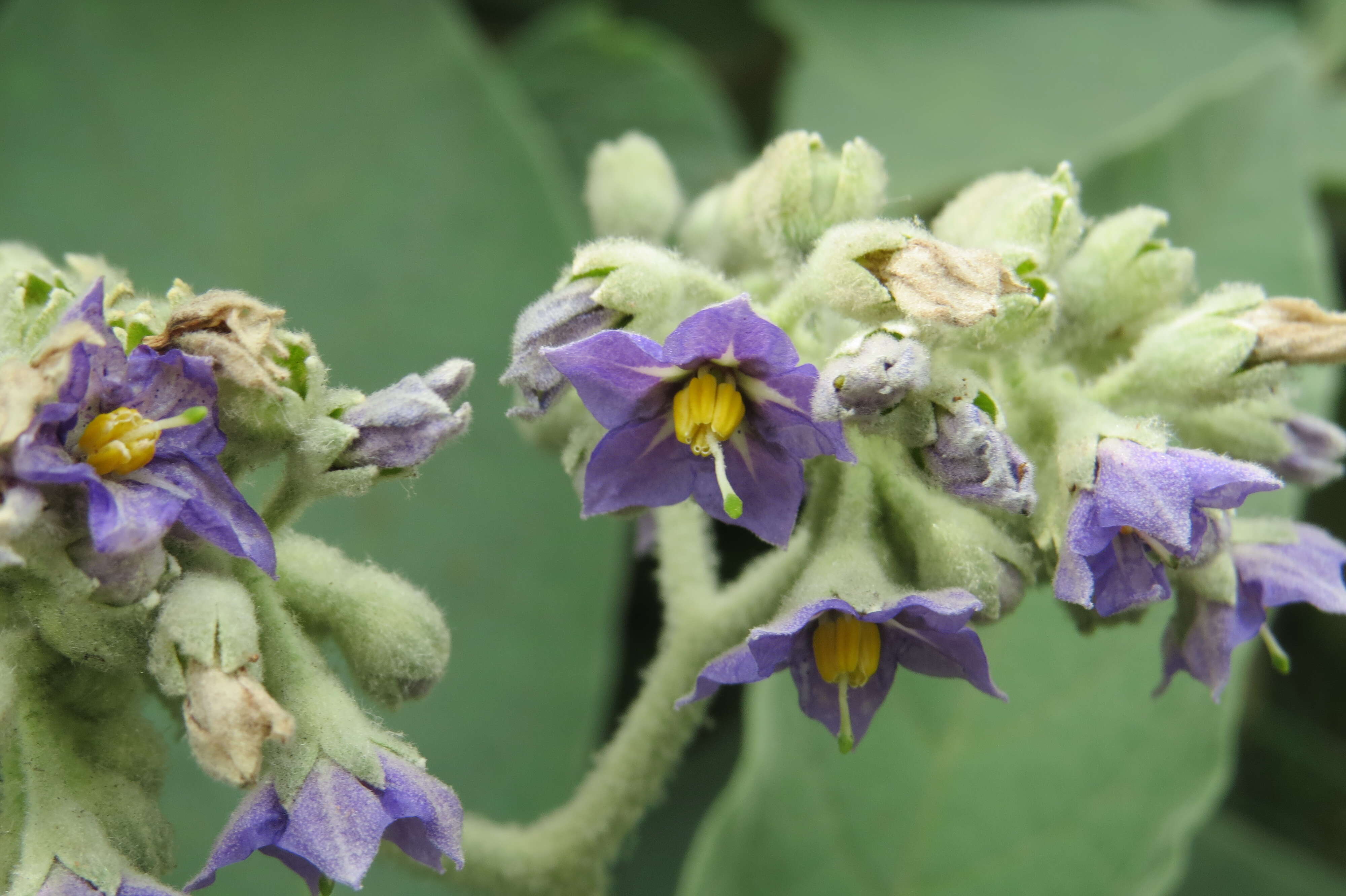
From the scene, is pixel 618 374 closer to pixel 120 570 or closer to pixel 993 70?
pixel 120 570

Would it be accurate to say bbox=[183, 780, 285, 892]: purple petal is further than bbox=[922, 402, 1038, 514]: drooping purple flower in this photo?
No

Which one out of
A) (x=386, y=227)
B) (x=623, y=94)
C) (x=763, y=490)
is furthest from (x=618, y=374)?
(x=623, y=94)

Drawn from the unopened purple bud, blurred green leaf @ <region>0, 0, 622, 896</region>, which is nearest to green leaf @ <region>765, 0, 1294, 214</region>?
blurred green leaf @ <region>0, 0, 622, 896</region>

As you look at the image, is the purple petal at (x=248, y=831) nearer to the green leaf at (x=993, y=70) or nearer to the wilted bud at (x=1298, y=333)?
the wilted bud at (x=1298, y=333)

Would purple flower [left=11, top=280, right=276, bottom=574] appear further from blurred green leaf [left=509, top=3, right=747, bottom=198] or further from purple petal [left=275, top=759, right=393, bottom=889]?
blurred green leaf [left=509, top=3, right=747, bottom=198]

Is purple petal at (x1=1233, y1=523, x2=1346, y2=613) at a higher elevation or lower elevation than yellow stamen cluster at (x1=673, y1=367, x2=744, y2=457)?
lower

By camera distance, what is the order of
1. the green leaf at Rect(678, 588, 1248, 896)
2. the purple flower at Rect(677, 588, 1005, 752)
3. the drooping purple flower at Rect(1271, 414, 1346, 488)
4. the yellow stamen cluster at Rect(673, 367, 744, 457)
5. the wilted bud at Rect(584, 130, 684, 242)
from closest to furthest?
the purple flower at Rect(677, 588, 1005, 752)
the yellow stamen cluster at Rect(673, 367, 744, 457)
the drooping purple flower at Rect(1271, 414, 1346, 488)
the wilted bud at Rect(584, 130, 684, 242)
the green leaf at Rect(678, 588, 1248, 896)

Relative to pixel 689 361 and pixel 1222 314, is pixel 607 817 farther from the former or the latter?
pixel 1222 314

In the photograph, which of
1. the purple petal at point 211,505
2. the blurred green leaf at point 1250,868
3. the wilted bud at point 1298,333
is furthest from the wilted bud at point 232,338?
the blurred green leaf at point 1250,868
